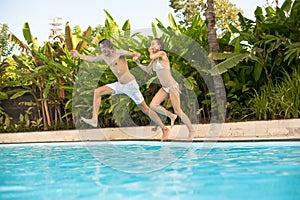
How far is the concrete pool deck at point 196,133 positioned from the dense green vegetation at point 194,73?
397 mm

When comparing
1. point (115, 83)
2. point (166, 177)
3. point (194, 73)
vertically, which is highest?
point (194, 73)

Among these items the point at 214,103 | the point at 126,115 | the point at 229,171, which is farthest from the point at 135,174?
the point at 126,115

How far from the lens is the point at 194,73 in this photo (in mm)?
9688

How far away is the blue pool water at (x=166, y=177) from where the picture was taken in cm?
349

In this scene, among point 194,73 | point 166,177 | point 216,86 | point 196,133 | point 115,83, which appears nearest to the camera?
point 166,177

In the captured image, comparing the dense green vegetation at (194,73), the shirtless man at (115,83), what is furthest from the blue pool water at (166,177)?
the dense green vegetation at (194,73)

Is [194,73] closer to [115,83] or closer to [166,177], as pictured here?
[115,83]

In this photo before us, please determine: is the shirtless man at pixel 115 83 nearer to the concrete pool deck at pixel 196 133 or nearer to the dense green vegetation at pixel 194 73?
the concrete pool deck at pixel 196 133

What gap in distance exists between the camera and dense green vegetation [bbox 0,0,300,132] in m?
8.67

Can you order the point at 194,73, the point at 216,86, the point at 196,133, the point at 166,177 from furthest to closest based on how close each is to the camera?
1. the point at 194,73
2. the point at 216,86
3. the point at 196,133
4. the point at 166,177

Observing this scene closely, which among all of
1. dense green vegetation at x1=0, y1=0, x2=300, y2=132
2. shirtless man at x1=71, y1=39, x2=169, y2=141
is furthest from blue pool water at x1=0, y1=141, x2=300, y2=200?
dense green vegetation at x1=0, y1=0, x2=300, y2=132

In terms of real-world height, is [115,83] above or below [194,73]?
below

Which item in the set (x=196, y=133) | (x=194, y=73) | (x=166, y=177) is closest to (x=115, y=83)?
(x=166, y=177)

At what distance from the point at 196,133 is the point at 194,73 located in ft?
5.19
